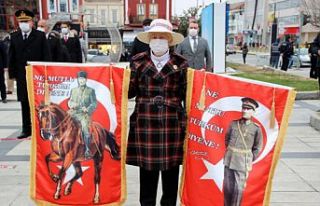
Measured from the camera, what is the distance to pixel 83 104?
3.35 m

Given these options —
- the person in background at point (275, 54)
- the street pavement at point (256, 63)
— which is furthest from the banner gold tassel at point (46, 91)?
the person in background at point (275, 54)

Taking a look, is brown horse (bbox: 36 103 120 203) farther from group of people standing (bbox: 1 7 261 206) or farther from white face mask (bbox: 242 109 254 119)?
white face mask (bbox: 242 109 254 119)

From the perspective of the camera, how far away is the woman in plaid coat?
327 centimetres

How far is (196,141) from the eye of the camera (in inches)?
128

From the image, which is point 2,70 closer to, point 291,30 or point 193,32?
point 193,32

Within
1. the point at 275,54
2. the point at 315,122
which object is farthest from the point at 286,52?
the point at 315,122

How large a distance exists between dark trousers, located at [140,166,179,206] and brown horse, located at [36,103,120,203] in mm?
318

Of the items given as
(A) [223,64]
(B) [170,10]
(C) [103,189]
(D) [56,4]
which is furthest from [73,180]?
(B) [170,10]

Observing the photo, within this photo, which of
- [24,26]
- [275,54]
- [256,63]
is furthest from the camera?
[256,63]

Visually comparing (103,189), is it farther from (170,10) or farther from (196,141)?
(170,10)

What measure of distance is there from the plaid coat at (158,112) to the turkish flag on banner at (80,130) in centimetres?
12

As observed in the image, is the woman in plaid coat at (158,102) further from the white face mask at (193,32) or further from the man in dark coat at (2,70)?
the man in dark coat at (2,70)

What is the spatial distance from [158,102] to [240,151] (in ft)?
2.33

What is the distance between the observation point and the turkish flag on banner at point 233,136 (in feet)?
9.52
